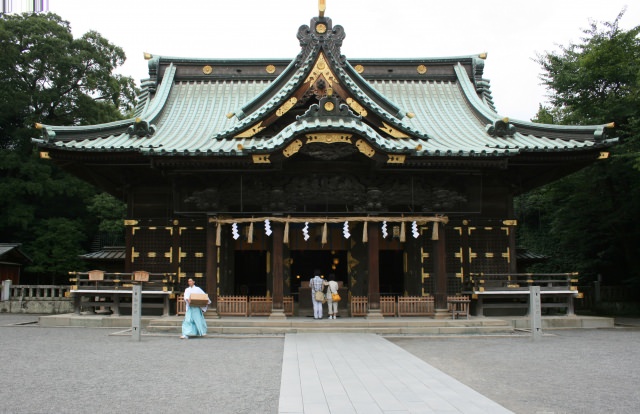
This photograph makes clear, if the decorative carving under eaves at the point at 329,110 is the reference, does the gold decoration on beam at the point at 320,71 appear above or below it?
above

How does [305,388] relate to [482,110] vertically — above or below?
below

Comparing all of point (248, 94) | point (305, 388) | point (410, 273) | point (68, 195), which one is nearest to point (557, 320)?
point (410, 273)

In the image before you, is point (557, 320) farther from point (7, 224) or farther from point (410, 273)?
point (7, 224)

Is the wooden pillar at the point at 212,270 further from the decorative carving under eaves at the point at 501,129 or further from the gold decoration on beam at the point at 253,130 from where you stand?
the decorative carving under eaves at the point at 501,129

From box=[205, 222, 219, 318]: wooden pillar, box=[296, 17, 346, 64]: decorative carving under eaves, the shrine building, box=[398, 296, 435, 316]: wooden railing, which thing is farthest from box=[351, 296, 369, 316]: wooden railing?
box=[296, 17, 346, 64]: decorative carving under eaves

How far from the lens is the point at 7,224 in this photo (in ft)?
113

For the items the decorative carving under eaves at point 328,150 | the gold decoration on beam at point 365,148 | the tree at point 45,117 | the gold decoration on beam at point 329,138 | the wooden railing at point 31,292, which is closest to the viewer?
the gold decoration on beam at point 329,138

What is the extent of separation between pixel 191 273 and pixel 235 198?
340 cm

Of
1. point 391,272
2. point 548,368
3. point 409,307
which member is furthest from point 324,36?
point 548,368

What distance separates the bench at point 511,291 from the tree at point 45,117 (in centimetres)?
2684

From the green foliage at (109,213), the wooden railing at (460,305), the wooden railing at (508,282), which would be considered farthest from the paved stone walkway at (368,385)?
the green foliage at (109,213)

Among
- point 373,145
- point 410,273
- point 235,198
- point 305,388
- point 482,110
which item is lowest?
point 305,388

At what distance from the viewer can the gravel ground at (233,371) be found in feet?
24.5

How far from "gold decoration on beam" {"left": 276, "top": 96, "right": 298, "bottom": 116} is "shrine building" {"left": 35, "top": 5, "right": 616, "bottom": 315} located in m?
0.04
